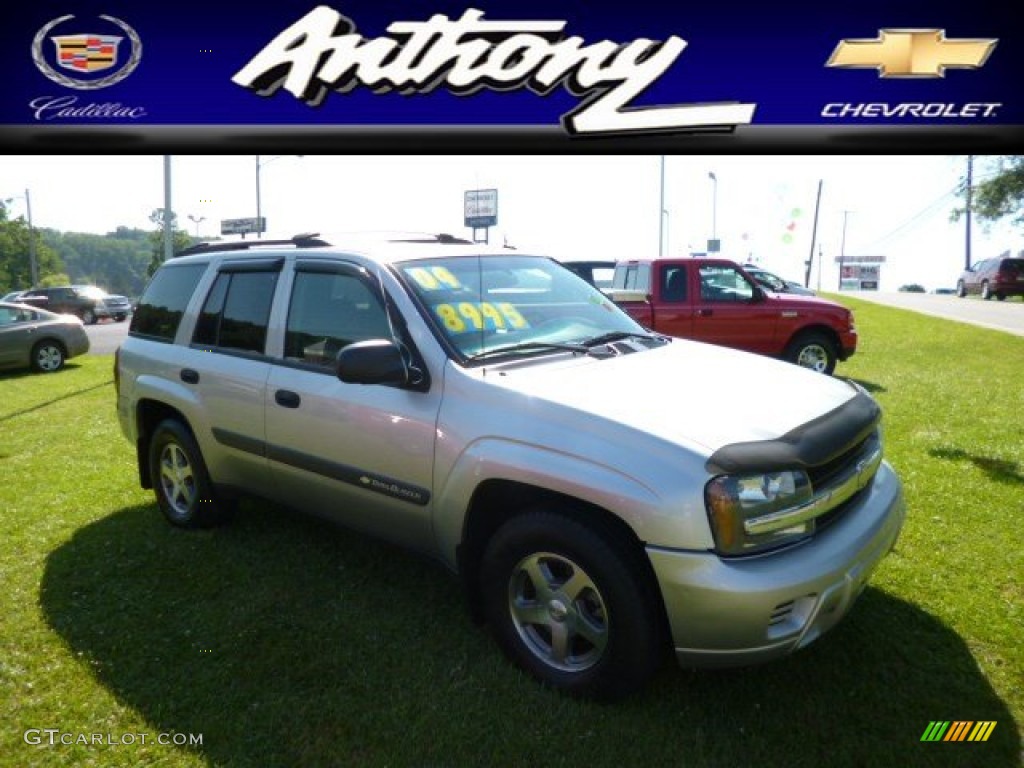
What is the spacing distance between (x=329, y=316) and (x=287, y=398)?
46 cm

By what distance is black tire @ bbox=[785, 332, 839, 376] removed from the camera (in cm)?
988

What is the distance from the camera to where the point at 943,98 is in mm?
7973

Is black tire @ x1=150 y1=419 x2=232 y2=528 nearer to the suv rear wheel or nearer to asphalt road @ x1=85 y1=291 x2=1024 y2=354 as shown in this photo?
the suv rear wheel

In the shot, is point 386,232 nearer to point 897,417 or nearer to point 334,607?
point 334,607

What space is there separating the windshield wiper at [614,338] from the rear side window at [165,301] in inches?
101

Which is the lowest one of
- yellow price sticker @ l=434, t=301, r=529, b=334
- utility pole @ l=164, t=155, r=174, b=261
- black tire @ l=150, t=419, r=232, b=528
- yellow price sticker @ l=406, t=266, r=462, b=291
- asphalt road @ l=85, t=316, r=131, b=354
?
asphalt road @ l=85, t=316, r=131, b=354

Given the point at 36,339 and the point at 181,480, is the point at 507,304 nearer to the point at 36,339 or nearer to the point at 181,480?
the point at 181,480

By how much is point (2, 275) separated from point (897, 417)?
80630 mm

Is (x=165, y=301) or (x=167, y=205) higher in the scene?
(x=167, y=205)

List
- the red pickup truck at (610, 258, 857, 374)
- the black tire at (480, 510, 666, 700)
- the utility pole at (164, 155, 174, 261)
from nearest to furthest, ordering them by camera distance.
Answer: the black tire at (480, 510, 666, 700) → the red pickup truck at (610, 258, 857, 374) → the utility pole at (164, 155, 174, 261)

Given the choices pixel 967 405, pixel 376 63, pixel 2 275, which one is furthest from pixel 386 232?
pixel 2 275

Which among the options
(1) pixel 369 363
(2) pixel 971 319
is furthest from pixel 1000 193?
(1) pixel 369 363

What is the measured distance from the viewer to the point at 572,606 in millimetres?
2656

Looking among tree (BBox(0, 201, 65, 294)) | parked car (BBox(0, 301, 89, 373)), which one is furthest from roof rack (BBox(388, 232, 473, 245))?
tree (BBox(0, 201, 65, 294))
